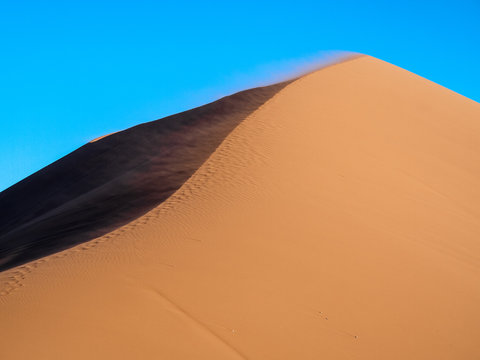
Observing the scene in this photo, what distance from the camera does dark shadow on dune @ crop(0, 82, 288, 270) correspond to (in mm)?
10844

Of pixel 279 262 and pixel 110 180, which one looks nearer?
pixel 279 262

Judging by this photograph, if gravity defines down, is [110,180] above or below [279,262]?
above

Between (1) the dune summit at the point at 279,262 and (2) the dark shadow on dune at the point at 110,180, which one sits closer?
(1) the dune summit at the point at 279,262

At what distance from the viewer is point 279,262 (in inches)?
294

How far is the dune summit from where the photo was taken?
6016 millimetres

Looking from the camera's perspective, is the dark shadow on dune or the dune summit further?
the dark shadow on dune

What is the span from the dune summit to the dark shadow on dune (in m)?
0.23

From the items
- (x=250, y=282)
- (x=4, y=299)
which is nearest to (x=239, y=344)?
(x=250, y=282)

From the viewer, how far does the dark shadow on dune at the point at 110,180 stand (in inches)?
427

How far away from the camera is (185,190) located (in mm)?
10398

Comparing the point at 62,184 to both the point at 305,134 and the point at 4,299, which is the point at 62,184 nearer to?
the point at 305,134

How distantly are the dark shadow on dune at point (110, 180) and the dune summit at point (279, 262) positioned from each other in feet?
0.74

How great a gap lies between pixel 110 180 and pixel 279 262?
29.8ft

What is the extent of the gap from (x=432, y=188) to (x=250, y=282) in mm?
5905
